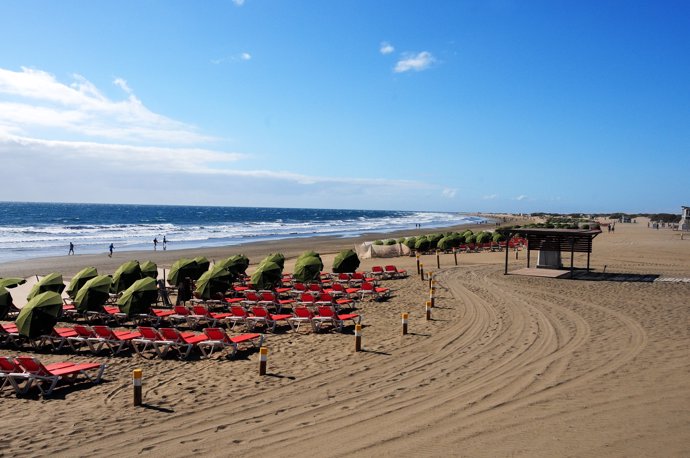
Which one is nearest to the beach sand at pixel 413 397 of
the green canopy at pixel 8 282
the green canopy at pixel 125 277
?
the green canopy at pixel 8 282

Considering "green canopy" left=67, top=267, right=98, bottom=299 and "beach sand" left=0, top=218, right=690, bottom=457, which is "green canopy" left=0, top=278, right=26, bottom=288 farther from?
"beach sand" left=0, top=218, right=690, bottom=457

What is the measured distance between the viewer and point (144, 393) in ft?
26.7

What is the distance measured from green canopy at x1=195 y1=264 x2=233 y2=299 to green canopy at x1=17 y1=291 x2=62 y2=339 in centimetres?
438

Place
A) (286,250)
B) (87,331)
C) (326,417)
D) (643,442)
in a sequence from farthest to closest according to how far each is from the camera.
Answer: (286,250), (87,331), (326,417), (643,442)

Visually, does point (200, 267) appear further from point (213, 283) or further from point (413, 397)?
point (413, 397)

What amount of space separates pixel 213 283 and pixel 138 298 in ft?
8.22

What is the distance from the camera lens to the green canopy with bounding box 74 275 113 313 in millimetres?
14000

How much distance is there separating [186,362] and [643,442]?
7.76 m

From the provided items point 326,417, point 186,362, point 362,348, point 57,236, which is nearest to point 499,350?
point 362,348

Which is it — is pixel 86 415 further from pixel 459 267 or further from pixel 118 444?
pixel 459 267

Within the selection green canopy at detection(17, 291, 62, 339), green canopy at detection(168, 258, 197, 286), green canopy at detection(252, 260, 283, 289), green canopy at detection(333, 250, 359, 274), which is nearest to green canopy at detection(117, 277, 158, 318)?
green canopy at detection(17, 291, 62, 339)

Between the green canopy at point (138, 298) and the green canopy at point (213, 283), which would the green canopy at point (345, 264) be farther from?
the green canopy at point (138, 298)

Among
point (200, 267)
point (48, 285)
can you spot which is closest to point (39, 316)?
point (48, 285)

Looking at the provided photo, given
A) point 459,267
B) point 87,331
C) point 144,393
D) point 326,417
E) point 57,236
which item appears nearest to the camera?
point 326,417
